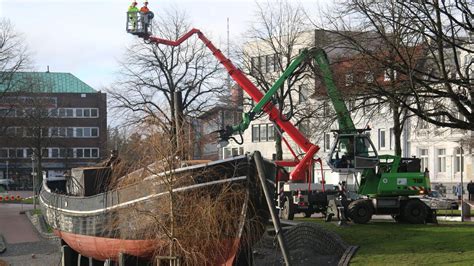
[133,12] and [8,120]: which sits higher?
[133,12]

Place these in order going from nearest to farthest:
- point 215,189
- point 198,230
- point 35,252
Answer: point 198,230 → point 215,189 → point 35,252

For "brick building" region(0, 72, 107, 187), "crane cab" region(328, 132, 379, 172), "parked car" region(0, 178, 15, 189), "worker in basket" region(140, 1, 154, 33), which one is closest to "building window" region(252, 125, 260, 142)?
"brick building" region(0, 72, 107, 187)

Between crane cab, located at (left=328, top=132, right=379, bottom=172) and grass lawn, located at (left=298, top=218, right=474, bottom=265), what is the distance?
9.84 ft

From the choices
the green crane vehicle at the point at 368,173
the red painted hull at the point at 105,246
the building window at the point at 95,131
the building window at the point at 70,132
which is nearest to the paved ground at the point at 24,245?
the red painted hull at the point at 105,246

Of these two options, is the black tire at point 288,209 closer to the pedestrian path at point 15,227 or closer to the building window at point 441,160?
the pedestrian path at point 15,227

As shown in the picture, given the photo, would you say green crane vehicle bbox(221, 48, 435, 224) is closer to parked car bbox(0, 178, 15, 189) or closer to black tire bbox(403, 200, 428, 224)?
black tire bbox(403, 200, 428, 224)

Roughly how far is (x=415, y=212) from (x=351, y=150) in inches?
115

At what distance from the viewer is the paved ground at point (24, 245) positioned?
25.5 metres

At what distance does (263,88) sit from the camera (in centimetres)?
4319

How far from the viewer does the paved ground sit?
25.5 m

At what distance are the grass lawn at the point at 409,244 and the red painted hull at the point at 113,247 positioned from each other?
3.59 m

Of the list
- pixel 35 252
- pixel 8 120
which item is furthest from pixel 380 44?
pixel 8 120

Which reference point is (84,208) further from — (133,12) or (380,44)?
(133,12)

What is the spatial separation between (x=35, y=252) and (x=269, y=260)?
12.7m
